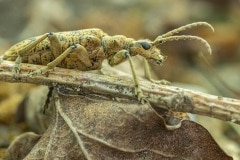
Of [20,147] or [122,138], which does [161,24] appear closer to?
A: [20,147]

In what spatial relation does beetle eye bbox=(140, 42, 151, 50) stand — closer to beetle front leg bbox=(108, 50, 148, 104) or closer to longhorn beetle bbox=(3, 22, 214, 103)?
longhorn beetle bbox=(3, 22, 214, 103)

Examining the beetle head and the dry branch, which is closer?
the dry branch

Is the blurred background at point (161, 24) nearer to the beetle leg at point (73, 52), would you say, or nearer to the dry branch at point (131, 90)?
the beetle leg at point (73, 52)

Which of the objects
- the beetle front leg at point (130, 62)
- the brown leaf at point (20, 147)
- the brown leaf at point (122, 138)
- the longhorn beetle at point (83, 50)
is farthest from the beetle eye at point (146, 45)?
the brown leaf at point (20, 147)

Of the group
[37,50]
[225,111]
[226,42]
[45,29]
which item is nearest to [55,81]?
[37,50]

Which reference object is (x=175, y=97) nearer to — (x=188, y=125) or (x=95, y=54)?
(x=188, y=125)

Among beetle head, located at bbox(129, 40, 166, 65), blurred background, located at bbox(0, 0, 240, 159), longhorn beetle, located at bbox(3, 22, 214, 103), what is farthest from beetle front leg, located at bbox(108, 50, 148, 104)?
blurred background, located at bbox(0, 0, 240, 159)

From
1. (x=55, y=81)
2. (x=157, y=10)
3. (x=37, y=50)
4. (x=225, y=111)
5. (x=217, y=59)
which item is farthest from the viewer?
(x=157, y=10)
